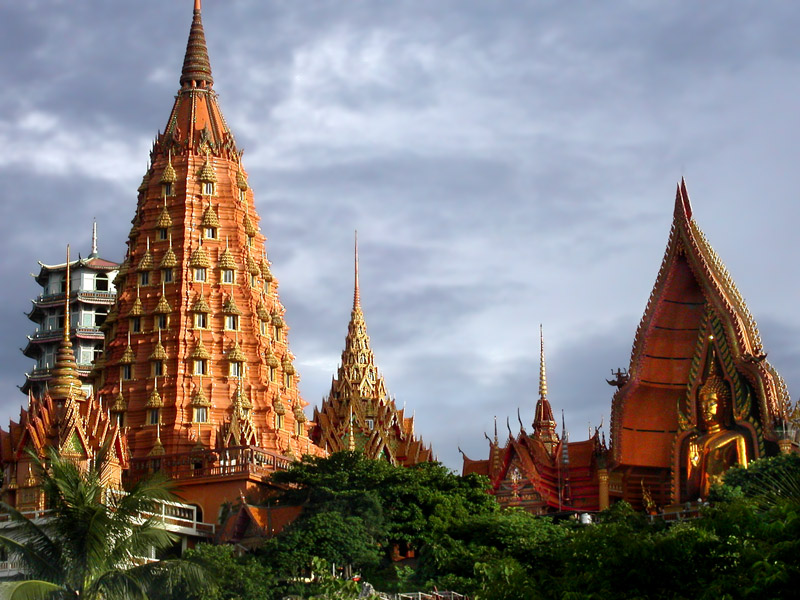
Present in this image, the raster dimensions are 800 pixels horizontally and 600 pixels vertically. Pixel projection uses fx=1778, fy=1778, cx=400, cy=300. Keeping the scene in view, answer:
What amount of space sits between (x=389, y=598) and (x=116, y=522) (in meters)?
12.0

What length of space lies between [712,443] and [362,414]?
26857mm

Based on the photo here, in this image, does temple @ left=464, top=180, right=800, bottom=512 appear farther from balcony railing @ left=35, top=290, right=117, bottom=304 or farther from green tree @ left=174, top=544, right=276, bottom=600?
balcony railing @ left=35, top=290, right=117, bottom=304

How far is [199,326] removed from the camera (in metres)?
70.1

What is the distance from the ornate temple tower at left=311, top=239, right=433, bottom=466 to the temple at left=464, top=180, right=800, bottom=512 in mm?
12088

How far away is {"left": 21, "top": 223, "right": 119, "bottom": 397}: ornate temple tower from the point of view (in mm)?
92875

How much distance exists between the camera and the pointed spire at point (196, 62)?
75562 mm

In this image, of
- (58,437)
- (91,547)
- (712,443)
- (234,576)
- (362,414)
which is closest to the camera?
(91,547)

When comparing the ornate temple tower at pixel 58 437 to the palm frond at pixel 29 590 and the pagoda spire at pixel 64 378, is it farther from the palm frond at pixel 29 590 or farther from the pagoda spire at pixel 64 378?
the palm frond at pixel 29 590

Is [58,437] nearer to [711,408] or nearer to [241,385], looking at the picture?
[241,385]

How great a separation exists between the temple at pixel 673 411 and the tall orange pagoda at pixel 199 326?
9.91 metres

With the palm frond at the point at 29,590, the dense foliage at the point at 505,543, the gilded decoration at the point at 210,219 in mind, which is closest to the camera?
the dense foliage at the point at 505,543

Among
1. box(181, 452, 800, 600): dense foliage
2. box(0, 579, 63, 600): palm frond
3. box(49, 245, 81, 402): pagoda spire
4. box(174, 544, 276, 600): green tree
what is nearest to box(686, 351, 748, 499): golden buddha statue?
box(181, 452, 800, 600): dense foliage

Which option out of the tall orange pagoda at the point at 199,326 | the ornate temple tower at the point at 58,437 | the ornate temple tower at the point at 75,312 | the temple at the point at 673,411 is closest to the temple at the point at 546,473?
the temple at the point at 673,411

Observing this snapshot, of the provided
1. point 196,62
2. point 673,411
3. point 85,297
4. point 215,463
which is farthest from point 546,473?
point 85,297
